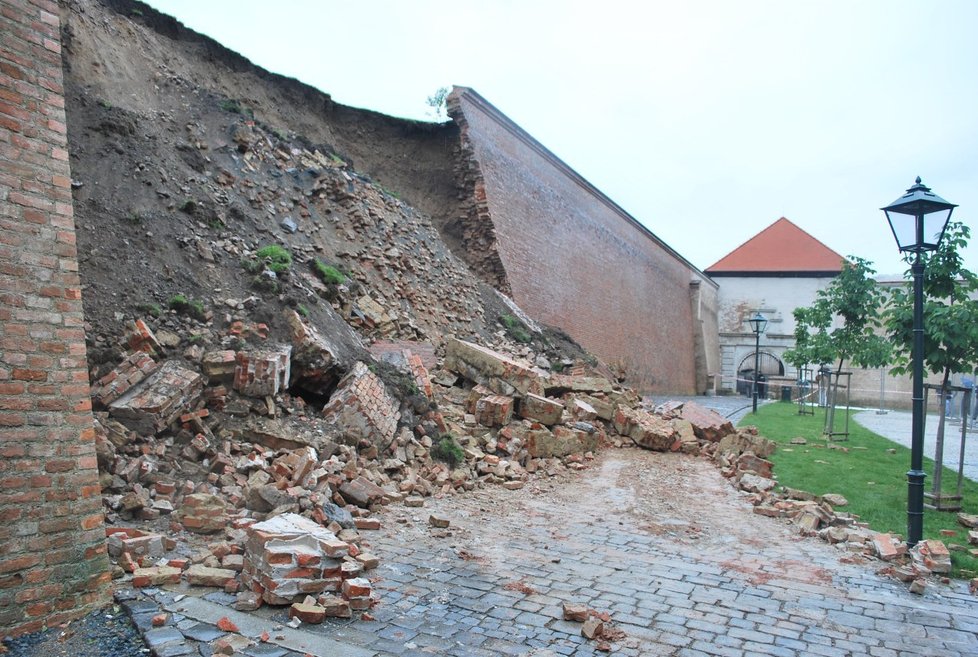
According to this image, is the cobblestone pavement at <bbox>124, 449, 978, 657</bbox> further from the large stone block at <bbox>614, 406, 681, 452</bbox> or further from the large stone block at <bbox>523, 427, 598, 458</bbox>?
the large stone block at <bbox>614, 406, 681, 452</bbox>

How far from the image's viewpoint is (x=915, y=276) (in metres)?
6.30

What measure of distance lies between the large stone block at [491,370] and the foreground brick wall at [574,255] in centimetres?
685

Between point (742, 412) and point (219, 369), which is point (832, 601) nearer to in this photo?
point (219, 369)

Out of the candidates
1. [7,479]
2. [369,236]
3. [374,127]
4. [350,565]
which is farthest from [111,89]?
[350,565]

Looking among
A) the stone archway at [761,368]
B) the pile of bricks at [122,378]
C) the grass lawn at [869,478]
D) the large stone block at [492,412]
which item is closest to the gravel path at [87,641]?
the pile of bricks at [122,378]

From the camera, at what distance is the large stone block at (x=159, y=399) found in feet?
20.2

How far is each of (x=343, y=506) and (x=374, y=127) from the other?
14.4 metres

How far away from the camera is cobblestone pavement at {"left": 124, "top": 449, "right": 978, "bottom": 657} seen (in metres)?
3.86

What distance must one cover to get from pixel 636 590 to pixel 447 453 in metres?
3.98

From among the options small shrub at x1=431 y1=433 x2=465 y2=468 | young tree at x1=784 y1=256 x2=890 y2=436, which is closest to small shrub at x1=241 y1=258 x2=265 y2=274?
small shrub at x1=431 y1=433 x2=465 y2=468

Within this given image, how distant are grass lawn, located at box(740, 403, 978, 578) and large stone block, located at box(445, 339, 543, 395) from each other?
12.9 feet

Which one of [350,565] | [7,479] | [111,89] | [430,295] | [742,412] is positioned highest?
[111,89]

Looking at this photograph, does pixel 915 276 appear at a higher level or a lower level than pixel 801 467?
higher

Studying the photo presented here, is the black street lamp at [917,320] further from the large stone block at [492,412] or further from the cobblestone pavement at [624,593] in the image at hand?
the large stone block at [492,412]
